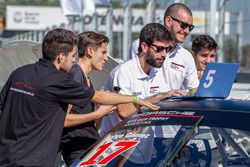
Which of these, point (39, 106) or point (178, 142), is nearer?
point (178, 142)

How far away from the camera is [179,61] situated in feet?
26.8

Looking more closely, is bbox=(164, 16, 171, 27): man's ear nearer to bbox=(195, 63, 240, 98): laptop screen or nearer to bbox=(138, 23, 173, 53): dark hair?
bbox=(138, 23, 173, 53): dark hair

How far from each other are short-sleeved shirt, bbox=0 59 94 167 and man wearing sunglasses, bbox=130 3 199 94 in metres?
1.49

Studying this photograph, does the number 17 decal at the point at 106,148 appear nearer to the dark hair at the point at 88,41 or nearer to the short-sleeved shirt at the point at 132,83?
the short-sleeved shirt at the point at 132,83

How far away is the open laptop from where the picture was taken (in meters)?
6.29

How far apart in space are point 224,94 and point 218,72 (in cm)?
14

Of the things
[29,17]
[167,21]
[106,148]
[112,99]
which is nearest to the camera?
[106,148]

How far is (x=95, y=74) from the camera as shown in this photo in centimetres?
990

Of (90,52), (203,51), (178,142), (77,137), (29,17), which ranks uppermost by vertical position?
(90,52)

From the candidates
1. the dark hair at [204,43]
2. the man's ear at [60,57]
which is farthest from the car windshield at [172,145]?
the dark hair at [204,43]

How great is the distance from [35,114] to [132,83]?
117 cm

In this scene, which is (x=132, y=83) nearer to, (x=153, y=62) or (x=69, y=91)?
(x=153, y=62)

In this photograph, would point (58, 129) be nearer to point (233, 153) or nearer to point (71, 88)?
point (71, 88)

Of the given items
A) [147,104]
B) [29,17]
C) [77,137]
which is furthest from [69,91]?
[29,17]
